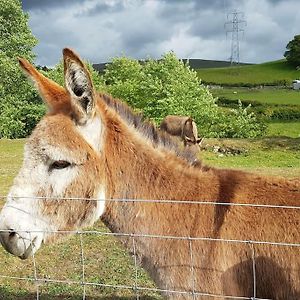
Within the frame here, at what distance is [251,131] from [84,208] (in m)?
32.9

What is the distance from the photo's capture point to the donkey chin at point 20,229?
3.52 meters

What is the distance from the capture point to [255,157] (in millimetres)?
23688

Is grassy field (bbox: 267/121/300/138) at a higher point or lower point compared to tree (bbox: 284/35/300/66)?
lower

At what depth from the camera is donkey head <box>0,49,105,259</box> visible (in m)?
3.58

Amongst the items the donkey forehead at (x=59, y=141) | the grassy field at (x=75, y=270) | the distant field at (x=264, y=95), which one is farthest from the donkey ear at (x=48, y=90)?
the distant field at (x=264, y=95)

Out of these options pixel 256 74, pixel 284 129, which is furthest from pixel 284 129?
pixel 256 74

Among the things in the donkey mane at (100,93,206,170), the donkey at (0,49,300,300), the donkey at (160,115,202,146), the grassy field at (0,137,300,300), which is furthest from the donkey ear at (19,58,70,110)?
the donkey at (160,115,202,146)

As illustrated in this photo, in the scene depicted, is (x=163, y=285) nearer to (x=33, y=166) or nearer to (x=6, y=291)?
(x=33, y=166)

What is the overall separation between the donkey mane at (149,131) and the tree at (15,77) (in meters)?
33.0

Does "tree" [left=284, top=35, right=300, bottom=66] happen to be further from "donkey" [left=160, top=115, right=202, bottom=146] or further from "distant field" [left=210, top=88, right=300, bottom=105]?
"donkey" [left=160, top=115, right=202, bottom=146]

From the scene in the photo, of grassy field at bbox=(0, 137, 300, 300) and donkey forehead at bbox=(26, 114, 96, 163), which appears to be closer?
donkey forehead at bbox=(26, 114, 96, 163)

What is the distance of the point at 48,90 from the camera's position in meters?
4.04

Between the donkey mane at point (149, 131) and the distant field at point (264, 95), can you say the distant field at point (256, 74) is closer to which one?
the distant field at point (264, 95)

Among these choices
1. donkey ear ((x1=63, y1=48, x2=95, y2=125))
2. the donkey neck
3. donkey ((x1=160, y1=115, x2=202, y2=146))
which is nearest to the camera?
donkey ear ((x1=63, y1=48, x2=95, y2=125))
